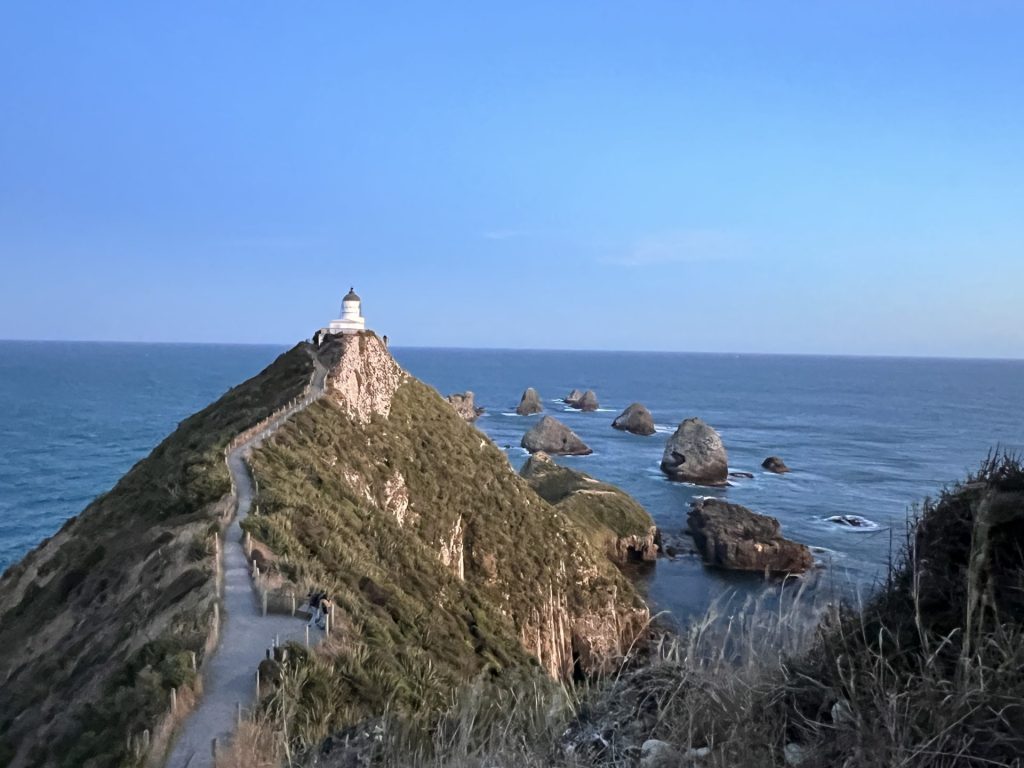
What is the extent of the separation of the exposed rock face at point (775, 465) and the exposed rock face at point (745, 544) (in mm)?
29780

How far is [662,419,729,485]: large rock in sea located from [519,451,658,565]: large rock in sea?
62.6 ft

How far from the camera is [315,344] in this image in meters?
45.2

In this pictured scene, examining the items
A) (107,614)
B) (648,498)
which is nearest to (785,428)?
(648,498)

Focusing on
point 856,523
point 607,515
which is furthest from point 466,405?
point 856,523

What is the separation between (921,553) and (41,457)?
337ft

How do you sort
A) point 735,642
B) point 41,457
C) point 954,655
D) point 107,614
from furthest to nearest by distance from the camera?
point 41,457 → point 107,614 → point 735,642 → point 954,655

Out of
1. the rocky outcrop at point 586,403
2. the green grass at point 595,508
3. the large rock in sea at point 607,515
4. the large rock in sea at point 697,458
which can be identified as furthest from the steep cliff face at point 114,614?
the rocky outcrop at point 586,403

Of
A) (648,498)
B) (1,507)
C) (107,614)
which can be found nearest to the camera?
(107,614)

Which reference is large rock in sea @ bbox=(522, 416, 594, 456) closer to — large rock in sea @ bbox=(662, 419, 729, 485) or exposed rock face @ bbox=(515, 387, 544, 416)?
large rock in sea @ bbox=(662, 419, 729, 485)

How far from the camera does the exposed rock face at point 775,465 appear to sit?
275 ft

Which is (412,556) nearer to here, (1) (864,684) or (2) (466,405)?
(1) (864,684)

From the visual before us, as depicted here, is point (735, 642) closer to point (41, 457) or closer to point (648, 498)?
point (648, 498)

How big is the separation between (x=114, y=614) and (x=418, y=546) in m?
11.8

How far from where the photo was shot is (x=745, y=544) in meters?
51.5
